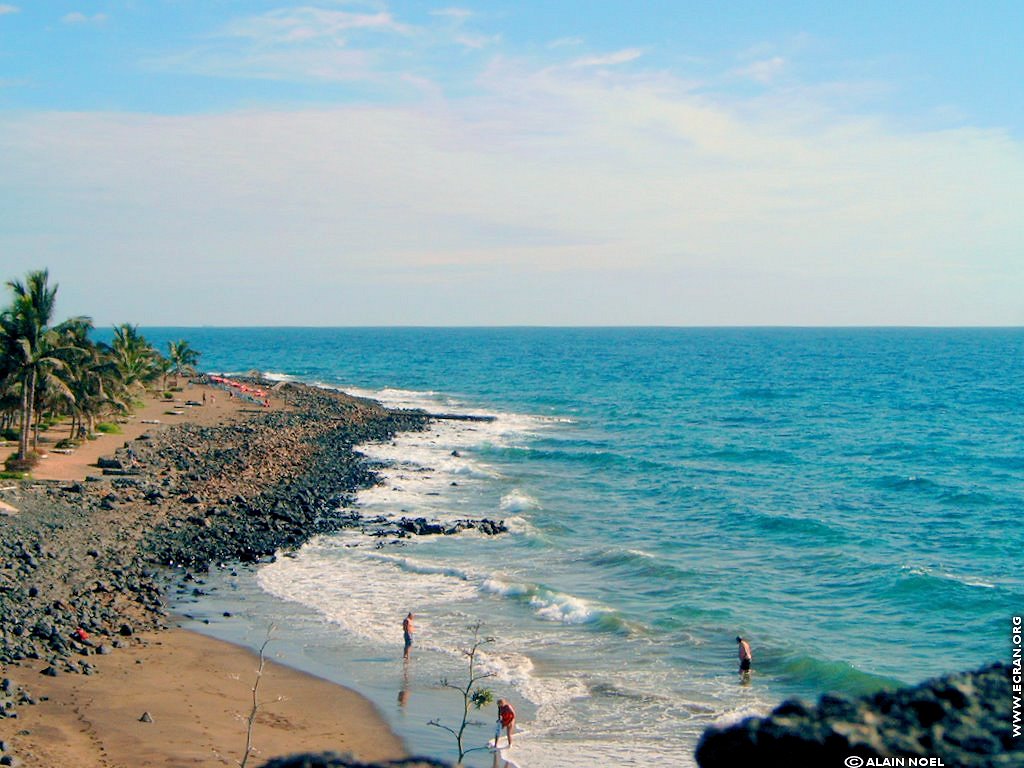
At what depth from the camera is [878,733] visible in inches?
266

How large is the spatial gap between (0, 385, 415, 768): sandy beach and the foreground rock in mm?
12635

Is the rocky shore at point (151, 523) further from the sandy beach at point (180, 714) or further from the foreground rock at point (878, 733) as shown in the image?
the foreground rock at point (878, 733)

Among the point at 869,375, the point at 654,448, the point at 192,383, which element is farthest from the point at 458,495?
the point at 869,375

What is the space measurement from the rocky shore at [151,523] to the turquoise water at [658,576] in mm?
2112

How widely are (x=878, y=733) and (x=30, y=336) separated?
3958 cm

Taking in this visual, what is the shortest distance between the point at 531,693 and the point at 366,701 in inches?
149

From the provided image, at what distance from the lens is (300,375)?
12412 cm

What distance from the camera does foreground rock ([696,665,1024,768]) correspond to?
21.7ft

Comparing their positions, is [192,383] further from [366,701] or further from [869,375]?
[869,375]

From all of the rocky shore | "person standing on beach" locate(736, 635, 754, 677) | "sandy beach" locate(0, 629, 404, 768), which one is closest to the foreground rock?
"sandy beach" locate(0, 629, 404, 768)

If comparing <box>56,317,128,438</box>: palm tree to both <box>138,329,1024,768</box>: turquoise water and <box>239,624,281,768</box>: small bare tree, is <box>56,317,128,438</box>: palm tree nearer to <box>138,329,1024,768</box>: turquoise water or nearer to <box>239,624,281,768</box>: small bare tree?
<box>138,329,1024,768</box>: turquoise water

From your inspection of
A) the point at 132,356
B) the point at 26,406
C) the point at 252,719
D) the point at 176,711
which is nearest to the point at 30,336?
the point at 26,406

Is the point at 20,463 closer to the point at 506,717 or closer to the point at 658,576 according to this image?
the point at 658,576

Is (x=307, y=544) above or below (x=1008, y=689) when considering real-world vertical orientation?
below
